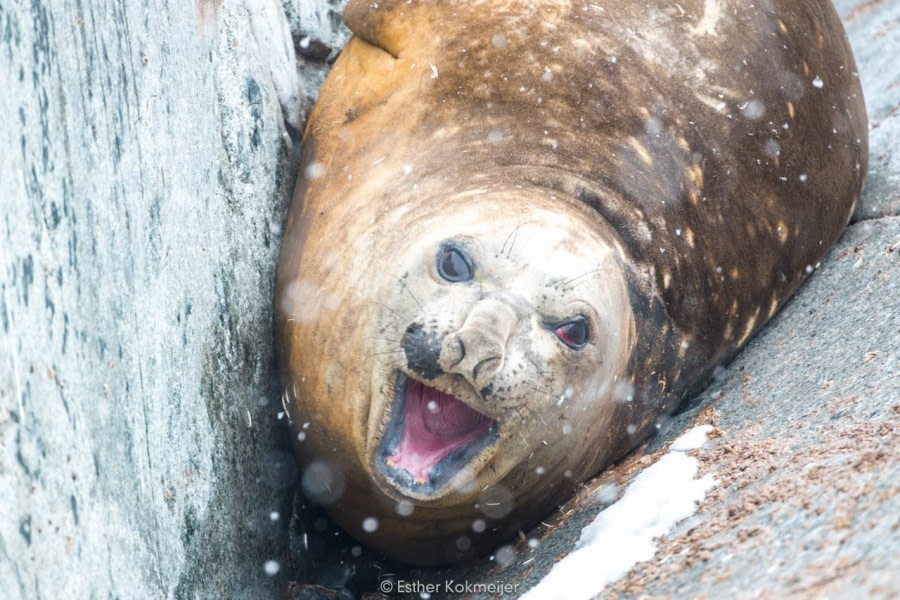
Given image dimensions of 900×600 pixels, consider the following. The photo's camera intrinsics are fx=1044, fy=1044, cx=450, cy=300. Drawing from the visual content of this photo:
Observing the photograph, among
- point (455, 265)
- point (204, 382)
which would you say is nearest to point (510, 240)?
point (455, 265)

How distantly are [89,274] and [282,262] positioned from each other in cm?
136

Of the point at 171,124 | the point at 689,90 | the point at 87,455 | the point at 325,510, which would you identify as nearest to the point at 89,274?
the point at 87,455

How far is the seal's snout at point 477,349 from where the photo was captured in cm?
271

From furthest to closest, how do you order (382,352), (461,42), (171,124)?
1. (461,42)
2. (382,352)
3. (171,124)

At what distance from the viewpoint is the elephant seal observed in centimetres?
297

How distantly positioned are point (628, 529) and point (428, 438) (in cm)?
64

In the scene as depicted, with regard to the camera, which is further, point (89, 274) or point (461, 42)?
point (461, 42)

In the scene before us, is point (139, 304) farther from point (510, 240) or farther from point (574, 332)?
point (574, 332)

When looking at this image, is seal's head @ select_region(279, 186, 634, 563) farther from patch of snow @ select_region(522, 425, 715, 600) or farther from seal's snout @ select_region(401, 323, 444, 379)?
patch of snow @ select_region(522, 425, 715, 600)

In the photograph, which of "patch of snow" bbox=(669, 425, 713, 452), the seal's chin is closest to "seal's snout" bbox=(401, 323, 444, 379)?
the seal's chin

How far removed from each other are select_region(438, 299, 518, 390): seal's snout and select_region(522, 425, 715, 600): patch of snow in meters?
0.51

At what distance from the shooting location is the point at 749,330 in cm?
401

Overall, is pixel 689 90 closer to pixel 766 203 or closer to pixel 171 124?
pixel 766 203

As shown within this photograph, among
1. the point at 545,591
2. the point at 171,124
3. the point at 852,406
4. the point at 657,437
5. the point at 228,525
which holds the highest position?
the point at 171,124
